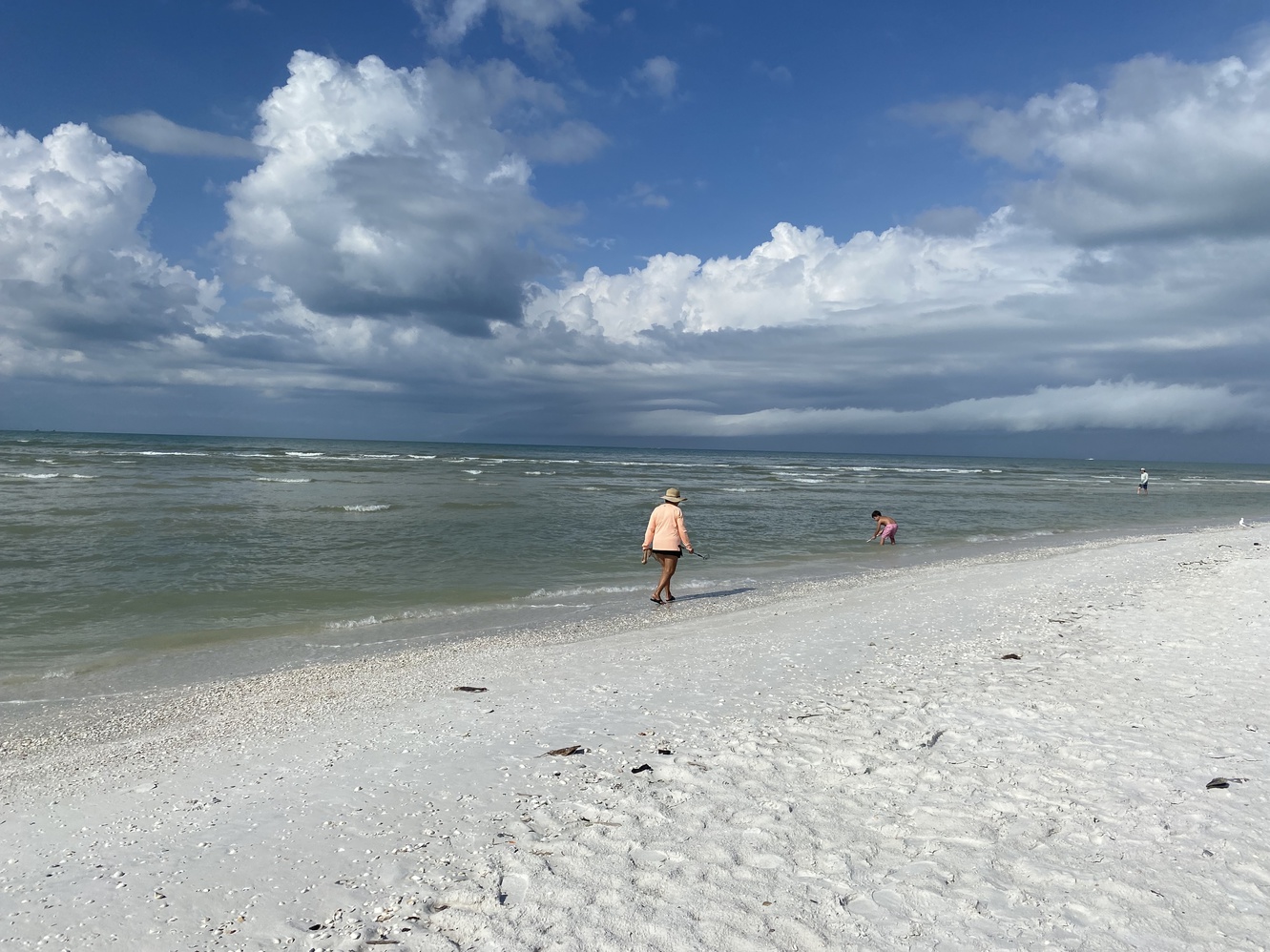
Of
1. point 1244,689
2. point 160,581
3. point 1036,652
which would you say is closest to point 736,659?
point 1036,652

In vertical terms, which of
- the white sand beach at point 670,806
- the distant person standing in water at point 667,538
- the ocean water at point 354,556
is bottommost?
the ocean water at point 354,556

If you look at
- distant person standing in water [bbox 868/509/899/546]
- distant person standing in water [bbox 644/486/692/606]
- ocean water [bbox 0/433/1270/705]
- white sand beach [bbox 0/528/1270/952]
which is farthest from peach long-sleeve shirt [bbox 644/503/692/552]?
distant person standing in water [bbox 868/509/899/546]

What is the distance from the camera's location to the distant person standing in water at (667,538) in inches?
480

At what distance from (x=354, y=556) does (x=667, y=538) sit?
7.34 m

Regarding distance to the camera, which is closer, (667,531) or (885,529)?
(667,531)

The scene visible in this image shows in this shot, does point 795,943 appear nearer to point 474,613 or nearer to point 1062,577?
point 474,613

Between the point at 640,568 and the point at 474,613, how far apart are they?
4915 millimetres

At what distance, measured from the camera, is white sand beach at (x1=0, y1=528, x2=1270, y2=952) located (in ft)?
11.4

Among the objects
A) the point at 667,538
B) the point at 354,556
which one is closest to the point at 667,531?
the point at 667,538

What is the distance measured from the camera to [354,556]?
621 inches

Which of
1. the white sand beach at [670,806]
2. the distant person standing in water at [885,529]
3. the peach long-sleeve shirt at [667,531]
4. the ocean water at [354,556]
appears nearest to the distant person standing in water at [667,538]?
the peach long-sleeve shirt at [667,531]

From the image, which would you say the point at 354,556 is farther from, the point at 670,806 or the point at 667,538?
the point at 670,806

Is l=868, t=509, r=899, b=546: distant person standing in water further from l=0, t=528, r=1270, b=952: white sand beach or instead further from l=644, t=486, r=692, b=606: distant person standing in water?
l=0, t=528, r=1270, b=952: white sand beach

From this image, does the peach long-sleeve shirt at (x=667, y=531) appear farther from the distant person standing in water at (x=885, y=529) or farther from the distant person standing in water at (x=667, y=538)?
the distant person standing in water at (x=885, y=529)
